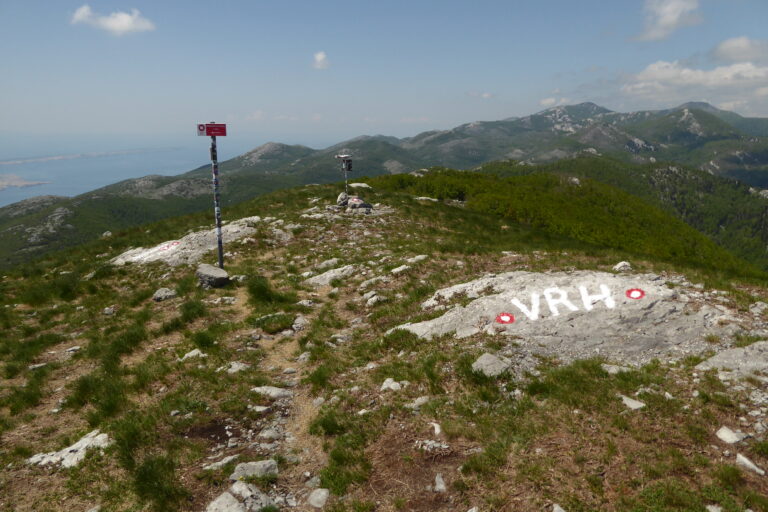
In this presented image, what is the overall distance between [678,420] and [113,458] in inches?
454

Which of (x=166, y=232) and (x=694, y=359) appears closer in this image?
(x=694, y=359)

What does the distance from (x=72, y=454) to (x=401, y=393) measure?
7446 millimetres

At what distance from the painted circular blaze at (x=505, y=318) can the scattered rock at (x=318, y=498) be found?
712 centimetres

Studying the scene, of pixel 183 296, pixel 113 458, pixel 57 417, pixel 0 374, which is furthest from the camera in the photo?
pixel 183 296

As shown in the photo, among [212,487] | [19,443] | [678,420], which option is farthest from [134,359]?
[678,420]

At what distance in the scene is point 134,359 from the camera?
12594 millimetres

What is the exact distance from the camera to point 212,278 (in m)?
18.6

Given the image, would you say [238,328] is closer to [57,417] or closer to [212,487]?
[57,417]

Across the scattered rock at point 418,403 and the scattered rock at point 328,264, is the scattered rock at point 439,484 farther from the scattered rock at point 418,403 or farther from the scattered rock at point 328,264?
the scattered rock at point 328,264

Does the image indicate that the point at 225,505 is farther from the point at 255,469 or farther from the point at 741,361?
the point at 741,361

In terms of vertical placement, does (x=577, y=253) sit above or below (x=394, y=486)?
above

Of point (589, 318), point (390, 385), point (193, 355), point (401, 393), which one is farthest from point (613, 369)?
point (193, 355)

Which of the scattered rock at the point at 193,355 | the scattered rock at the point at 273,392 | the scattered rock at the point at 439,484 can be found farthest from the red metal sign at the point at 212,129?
the scattered rock at the point at 439,484

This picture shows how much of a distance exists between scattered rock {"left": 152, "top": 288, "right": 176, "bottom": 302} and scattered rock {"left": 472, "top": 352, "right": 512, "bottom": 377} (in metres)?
15.4
